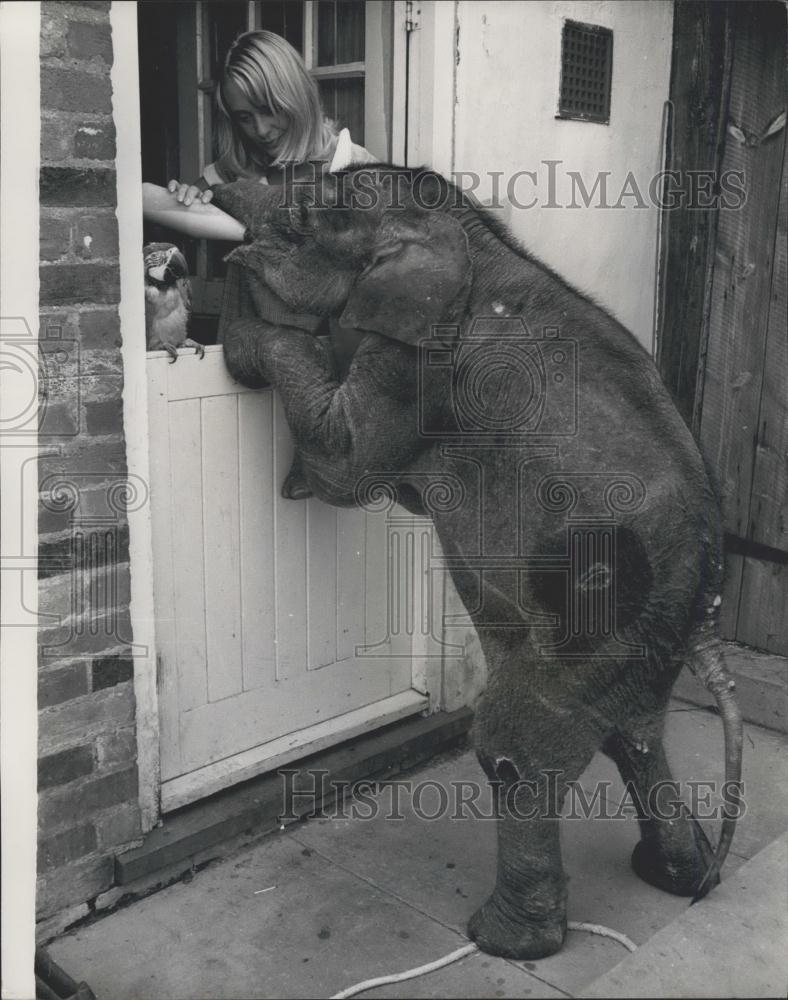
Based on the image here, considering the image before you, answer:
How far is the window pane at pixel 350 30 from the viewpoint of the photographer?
3729 mm

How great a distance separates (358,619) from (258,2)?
224 cm

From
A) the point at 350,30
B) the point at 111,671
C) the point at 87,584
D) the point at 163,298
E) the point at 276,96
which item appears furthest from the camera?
the point at 350,30

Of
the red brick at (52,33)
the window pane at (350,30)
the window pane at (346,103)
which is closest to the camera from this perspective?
the red brick at (52,33)

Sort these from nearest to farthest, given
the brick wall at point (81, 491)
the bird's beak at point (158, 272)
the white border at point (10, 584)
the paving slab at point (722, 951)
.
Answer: the white border at point (10, 584), the paving slab at point (722, 951), the brick wall at point (81, 491), the bird's beak at point (158, 272)

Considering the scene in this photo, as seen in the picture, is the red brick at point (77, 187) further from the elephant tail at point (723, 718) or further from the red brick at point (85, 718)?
the elephant tail at point (723, 718)

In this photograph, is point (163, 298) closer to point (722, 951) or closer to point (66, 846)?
point (66, 846)

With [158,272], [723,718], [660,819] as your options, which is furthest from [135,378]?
[660,819]

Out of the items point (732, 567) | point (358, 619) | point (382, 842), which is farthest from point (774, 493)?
point (382, 842)

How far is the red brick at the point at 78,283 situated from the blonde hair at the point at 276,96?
2.82 feet

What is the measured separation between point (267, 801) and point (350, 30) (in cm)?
265

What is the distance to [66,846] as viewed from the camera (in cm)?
311

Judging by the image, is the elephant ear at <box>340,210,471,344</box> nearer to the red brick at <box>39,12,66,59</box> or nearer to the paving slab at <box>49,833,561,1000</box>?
the red brick at <box>39,12,66,59</box>

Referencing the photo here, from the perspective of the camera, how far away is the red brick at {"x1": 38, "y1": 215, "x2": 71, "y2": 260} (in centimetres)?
279

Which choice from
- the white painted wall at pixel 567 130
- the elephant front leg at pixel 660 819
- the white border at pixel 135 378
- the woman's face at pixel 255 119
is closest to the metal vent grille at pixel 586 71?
the white painted wall at pixel 567 130
